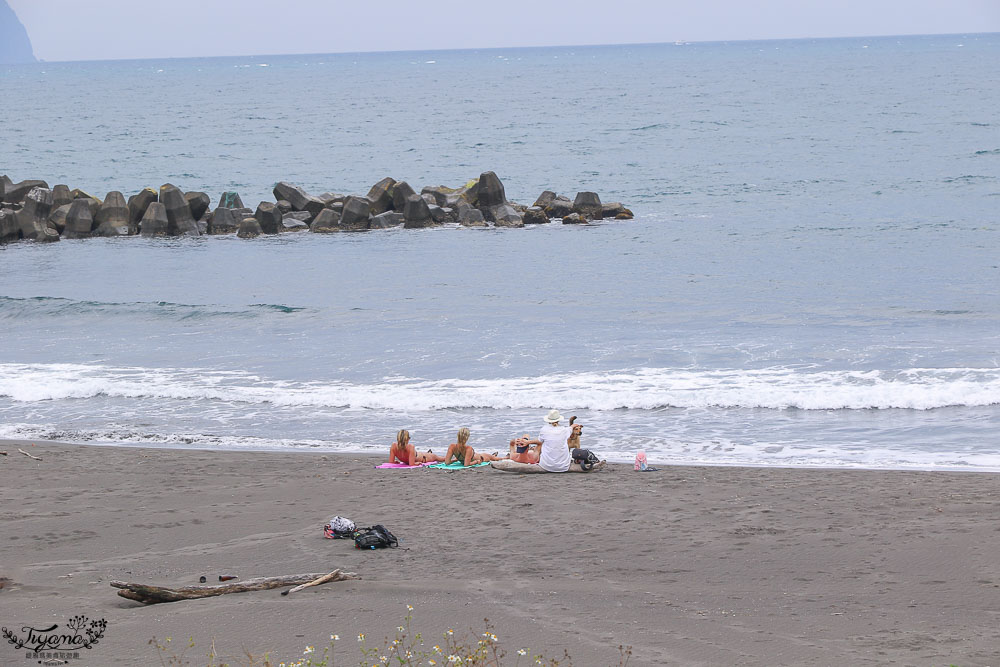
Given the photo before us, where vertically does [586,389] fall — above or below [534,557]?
above

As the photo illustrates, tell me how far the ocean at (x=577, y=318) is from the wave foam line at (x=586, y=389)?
0.06 metres

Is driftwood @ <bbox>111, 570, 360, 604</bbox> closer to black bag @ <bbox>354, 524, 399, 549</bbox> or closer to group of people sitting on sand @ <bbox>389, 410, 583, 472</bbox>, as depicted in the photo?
black bag @ <bbox>354, 524, 399, 549</bbox>

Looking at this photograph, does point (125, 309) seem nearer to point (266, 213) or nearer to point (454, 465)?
point (266, 213)

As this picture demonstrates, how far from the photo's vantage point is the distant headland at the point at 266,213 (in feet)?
114

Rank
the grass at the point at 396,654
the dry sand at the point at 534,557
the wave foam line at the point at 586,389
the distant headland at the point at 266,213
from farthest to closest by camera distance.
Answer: the distant headland at the point at 266,213 < the wave foam line at the point at 586,389 < the dry sand at the point at 534,557 < the grass at the point at 396,654

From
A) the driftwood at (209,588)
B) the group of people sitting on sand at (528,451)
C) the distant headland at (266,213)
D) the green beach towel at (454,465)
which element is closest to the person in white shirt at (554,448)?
the group of people sitting on sand at (528,451)

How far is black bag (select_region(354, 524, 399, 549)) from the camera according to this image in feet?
31.6

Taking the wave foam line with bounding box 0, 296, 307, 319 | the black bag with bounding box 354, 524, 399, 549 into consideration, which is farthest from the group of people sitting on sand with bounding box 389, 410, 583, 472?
the wave foam line with bounding box 0, 296, 307, 319

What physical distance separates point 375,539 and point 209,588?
1776 mm

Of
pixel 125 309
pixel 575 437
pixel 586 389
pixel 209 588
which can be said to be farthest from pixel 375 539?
pixel 125 309

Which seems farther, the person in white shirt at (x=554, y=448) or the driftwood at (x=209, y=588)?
the person in white shirt at (x=554, y=448)

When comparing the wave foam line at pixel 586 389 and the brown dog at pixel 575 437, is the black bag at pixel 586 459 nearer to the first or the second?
the brown dog at pixel 575 437

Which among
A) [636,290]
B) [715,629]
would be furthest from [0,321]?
[715,629]

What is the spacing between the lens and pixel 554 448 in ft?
41.2
